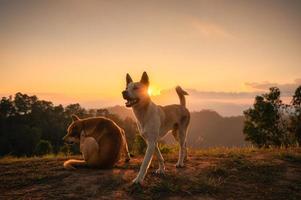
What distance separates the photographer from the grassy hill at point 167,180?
7.78 meters

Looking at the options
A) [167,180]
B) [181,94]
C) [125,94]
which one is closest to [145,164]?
[167,180]

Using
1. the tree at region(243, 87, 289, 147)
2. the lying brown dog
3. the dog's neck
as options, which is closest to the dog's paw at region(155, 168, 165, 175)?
the lying brown dog

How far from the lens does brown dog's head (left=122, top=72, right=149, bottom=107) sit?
8273 millimetres

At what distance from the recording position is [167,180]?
8648 mm

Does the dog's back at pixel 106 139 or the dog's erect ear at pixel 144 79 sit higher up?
the dog's erect ear at pixel 144 79

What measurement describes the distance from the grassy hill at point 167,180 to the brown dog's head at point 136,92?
2.04 m

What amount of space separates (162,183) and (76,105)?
309 ft

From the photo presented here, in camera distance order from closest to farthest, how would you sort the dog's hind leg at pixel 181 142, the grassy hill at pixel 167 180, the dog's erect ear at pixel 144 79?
the grassy hill at pixel 167 180
the dog's erect ear at pixel 144 79
the dog's hind leg at pixel 181 142

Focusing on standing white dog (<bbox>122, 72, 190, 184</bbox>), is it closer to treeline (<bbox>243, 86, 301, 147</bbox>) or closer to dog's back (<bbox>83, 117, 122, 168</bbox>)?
dog's back (<bbox>83, 117, 122, 168</bbox>)

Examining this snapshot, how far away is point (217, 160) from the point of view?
11.3 metres

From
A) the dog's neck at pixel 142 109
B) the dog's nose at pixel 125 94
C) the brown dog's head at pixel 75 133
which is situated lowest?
the brown dog's head at pixel 75 133

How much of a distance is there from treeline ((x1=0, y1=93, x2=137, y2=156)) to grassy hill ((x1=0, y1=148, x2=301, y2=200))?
6232 cm

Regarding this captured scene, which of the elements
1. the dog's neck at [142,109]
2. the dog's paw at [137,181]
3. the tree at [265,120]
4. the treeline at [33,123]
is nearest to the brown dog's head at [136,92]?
the dog's neck at [142,109]

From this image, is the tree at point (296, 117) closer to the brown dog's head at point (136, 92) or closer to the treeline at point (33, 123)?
the treeline at point (33, 123)
